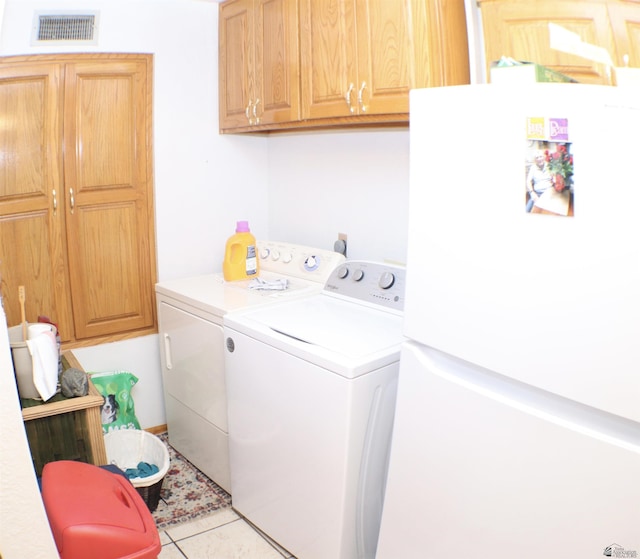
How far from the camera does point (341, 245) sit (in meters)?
2.79

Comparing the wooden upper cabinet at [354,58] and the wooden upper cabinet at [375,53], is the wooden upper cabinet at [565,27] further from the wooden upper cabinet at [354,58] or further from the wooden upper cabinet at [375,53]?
the wooden upper cabinet at [354,58]

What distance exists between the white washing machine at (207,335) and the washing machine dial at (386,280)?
0.36m

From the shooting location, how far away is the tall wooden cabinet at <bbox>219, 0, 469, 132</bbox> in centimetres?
195

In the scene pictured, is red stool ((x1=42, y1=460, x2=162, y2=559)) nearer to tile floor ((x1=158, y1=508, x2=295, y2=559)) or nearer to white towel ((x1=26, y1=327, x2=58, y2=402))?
white towel ((x1=26, y1=327, x2=58, y2=402))

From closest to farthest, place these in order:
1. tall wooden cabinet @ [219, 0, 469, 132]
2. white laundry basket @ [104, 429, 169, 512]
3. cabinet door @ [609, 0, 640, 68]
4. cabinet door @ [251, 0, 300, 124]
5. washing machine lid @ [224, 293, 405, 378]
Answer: cabinet door @ [609, 0, 640, 68]
washing machine lid @ [224, 293, 405, 378]
tall wooden cabinet @ [219, 0, 469, 132]
cabinet door @ [251, 0, 300, 124]
white laundry basket @ [104, 429, 169, 512]

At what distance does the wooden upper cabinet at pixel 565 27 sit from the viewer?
4.93ft

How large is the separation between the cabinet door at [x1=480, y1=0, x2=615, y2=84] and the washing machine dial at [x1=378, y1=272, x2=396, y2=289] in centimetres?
85

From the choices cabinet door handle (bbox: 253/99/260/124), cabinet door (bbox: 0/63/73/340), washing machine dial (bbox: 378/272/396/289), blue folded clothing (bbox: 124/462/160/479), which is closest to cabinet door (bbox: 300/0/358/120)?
cabinet door handle (bbox: 253/99/260/124)

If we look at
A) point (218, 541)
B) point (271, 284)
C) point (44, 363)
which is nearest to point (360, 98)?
point (271, 284)

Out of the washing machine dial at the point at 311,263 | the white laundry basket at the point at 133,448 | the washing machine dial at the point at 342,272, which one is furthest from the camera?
the washing machine dial at the point at 311,263

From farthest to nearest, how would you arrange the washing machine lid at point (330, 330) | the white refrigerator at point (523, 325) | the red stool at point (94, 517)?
1. the washing machine lid at point (330, 330)
2. the red stool at point (94, 517)
3. the white refrigerator at point (523, 325)

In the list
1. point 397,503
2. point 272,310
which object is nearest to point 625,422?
point 397,503

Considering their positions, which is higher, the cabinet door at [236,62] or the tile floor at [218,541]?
the cabinet door at [236,62]

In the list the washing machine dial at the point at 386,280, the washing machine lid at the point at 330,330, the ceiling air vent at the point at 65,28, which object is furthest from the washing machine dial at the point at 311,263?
the ceiling air vent at the point at 65,28
